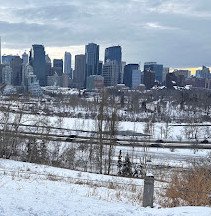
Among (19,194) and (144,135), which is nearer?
(19,194)

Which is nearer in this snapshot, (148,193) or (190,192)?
(148,193)

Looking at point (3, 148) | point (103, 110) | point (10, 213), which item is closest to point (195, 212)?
point (10, 213)

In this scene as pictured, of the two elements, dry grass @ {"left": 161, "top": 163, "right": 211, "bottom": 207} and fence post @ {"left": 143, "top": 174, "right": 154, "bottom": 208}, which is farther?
dry grass @ {"left": 161, "top": 163, "right": 211, "bottom": 207}

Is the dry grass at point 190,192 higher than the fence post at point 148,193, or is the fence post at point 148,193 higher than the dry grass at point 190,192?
the fence post at point 148,193

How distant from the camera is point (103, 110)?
81.7 ft

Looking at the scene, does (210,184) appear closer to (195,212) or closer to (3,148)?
(195,212)

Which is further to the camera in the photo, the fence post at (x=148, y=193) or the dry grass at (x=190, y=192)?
the dry grass at (x=190, y=192)

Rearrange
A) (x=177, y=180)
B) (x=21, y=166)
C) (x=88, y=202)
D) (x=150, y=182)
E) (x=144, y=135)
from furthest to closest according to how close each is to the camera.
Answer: (x=144, y=135), (x=21, y=166), (x=177, y=180), (x=150, y=182), (x=88, y=202)

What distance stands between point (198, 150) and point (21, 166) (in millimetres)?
36499

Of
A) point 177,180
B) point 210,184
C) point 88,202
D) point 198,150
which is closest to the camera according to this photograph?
point 88,202

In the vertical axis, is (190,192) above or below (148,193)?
below

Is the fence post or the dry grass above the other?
the fence post

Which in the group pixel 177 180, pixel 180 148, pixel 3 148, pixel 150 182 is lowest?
pixel 180 148

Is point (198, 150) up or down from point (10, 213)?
down
